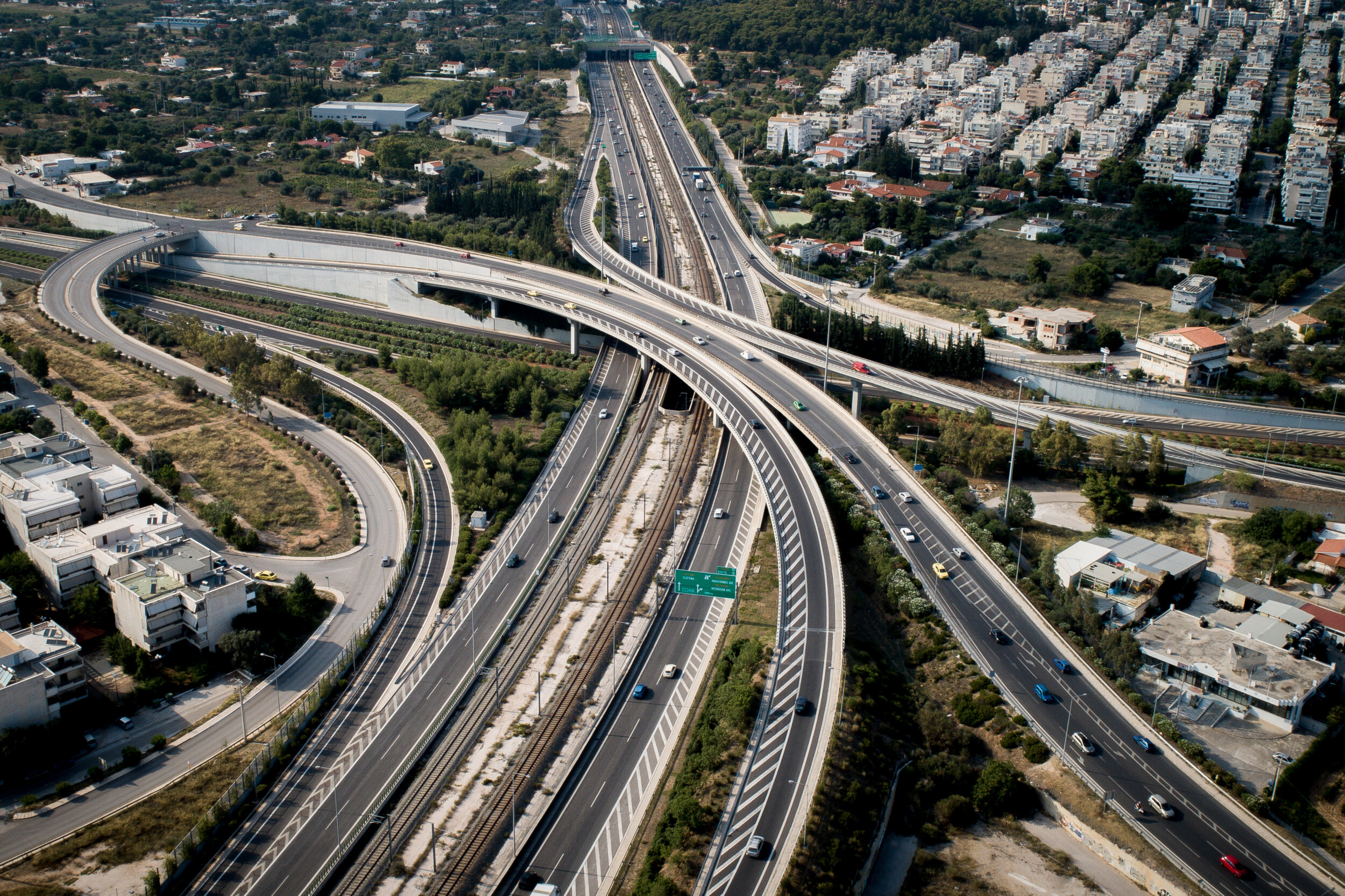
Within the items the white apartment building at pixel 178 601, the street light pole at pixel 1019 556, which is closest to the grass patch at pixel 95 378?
the white apartment building at pixel 178 601

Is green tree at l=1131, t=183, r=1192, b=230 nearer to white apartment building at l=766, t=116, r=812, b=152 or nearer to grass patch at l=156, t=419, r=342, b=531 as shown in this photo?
white apartment building at l=766, t=116, r=812, b=152

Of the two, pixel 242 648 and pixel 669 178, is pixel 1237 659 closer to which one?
pixel 242 648

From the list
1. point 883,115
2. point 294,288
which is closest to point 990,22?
point 883,115

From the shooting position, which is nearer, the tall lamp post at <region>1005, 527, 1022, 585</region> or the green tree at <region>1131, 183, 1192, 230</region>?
the tall lamp post at <region>1005, 527, 1022, 585</region>

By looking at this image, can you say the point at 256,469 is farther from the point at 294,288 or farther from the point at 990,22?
the point at 990,22

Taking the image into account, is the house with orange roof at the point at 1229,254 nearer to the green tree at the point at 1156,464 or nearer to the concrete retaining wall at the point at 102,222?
the green tree at the point at 1156,464

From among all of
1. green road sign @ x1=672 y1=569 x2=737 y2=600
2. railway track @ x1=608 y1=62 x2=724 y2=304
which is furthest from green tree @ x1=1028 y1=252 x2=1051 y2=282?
green road sign @ x1=672 y1=569 x2=737 y2=600

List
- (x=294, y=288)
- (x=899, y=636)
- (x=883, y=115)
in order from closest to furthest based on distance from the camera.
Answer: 1. (x=899, y=636)
2. (x=294, y=288)
3. (x=883, y=115)

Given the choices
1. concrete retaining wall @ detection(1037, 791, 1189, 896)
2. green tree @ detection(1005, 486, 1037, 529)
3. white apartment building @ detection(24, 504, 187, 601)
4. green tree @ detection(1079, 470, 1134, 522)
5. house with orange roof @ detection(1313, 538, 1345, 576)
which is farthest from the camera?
green tree @ detection(1079, 470, 1134, 522)

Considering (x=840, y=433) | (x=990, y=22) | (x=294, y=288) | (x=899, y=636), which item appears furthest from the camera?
(x=990, y=22)
